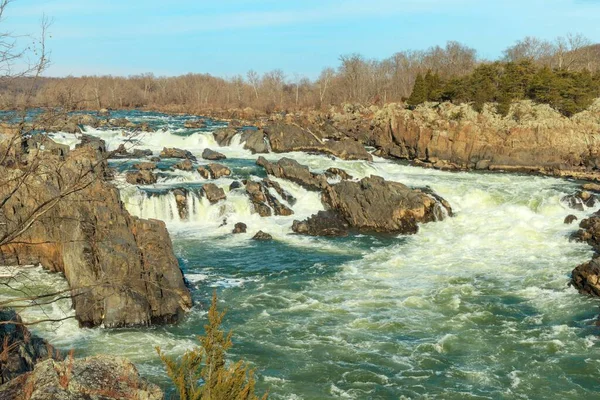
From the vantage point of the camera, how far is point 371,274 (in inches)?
817

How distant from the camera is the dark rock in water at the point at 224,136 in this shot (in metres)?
44.6

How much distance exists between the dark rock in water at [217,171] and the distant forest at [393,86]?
7.55 metres

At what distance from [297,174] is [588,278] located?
17.2 metres

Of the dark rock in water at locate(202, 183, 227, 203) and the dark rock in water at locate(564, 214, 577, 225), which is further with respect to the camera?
the dark rock in water at locate(202, 183, 227, 203)

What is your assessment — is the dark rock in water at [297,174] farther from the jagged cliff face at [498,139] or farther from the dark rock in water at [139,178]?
the jagged cliff face at [498,139]

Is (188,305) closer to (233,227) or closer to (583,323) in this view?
(233,227)

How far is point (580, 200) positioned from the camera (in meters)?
28.6

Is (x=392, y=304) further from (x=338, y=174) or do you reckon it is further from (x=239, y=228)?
(x=338, y=174)

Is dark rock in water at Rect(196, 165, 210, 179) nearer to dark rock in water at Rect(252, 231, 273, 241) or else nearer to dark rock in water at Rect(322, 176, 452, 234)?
dark rock in water at Rect(322, 176, 452, 234)

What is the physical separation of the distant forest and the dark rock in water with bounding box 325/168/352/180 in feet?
44.2

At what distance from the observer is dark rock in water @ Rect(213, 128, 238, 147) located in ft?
146

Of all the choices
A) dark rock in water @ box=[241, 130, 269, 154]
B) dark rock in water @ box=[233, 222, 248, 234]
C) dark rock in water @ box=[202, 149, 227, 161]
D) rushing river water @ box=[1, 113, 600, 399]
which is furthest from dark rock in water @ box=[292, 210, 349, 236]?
dark rock in water @ box=[241, 130, 269, 154]

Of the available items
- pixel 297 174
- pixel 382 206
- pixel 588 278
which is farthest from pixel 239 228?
pixel 588 278

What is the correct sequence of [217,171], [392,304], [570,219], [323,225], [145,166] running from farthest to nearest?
[217,171] < [145,166] < [323,225] < [570,219] < [392,304]
